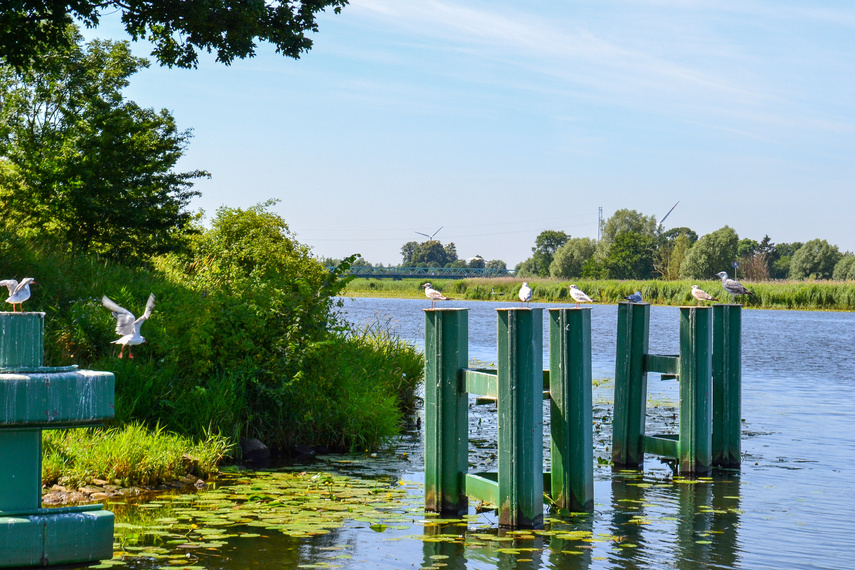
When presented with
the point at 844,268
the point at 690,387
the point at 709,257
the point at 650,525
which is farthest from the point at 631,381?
the point at 844,268

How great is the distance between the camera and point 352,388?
41.1 ft

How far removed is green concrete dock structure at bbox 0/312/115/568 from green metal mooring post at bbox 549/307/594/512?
578 centimetres

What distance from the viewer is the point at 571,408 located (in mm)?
8070

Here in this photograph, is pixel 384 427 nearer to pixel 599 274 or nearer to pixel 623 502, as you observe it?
pixel 623 502

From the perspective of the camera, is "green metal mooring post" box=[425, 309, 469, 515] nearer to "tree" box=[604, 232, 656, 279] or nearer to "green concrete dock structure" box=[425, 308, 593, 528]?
"green concrete dock structure" box=[425, 308, 593, 528]

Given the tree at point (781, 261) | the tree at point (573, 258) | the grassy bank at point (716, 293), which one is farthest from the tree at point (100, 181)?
the tree at point (781, 261)

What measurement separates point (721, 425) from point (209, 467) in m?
6.22

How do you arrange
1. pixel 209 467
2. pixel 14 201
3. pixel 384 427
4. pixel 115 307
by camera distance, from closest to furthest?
pixel 115 307, pixel 209 467, pixel 384 427, pixel 14 201

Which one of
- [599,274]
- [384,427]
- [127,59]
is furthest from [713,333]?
[599,274]

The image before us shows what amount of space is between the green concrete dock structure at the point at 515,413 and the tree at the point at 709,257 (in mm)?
87292

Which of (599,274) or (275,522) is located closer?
(275,522)

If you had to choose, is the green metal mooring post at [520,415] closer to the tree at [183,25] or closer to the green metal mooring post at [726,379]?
A: the green metal mooring post at [726,379]

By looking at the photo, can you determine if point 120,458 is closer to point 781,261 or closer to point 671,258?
point 671,258

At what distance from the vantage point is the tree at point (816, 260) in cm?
10962
